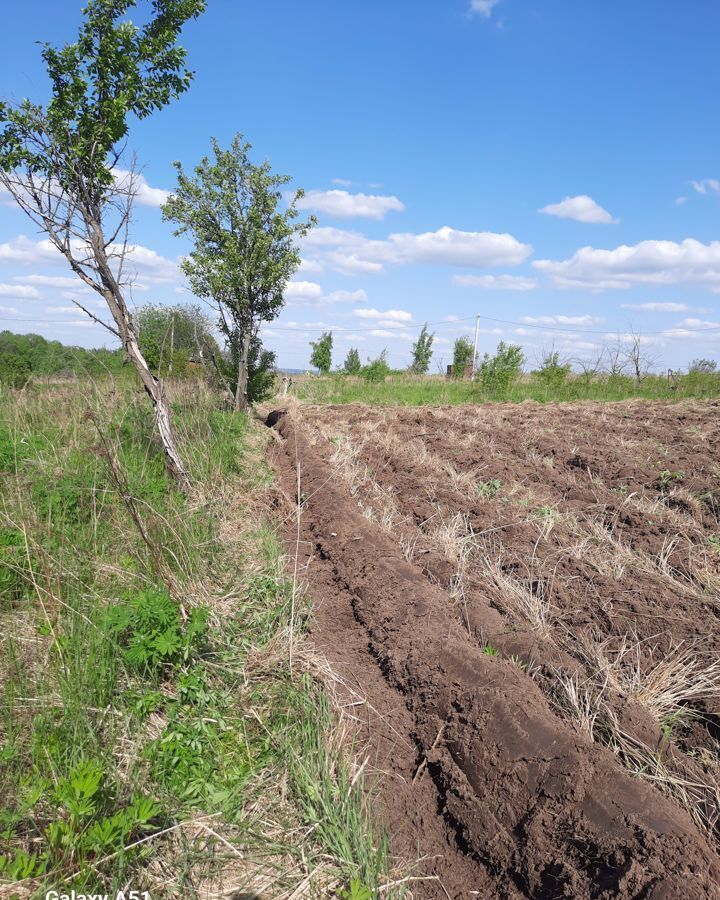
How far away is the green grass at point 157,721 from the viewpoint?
75.9 inches

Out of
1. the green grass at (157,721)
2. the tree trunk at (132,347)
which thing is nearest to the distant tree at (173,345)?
the tree trunk at (132,347)

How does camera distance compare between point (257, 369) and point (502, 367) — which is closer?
point (257, 369)

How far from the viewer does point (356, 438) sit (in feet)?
32.2

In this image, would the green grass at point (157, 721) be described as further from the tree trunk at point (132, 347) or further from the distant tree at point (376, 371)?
the distant tree at point (376, 371)

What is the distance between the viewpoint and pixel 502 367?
19875 millimetres

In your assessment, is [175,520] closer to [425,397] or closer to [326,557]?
[326,557]

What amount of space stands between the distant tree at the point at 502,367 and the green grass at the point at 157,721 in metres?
Answer: 16.6

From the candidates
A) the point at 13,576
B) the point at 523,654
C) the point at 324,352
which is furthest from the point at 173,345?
the point at 324,352

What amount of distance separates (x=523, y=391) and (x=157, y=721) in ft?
62.2

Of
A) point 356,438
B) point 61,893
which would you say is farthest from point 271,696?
point 356,438

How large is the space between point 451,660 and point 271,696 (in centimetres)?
96

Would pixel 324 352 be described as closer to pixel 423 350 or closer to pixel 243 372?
pixel 423 350

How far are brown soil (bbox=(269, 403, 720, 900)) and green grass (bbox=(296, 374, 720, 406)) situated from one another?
11.7m

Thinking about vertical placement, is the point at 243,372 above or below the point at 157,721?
above
